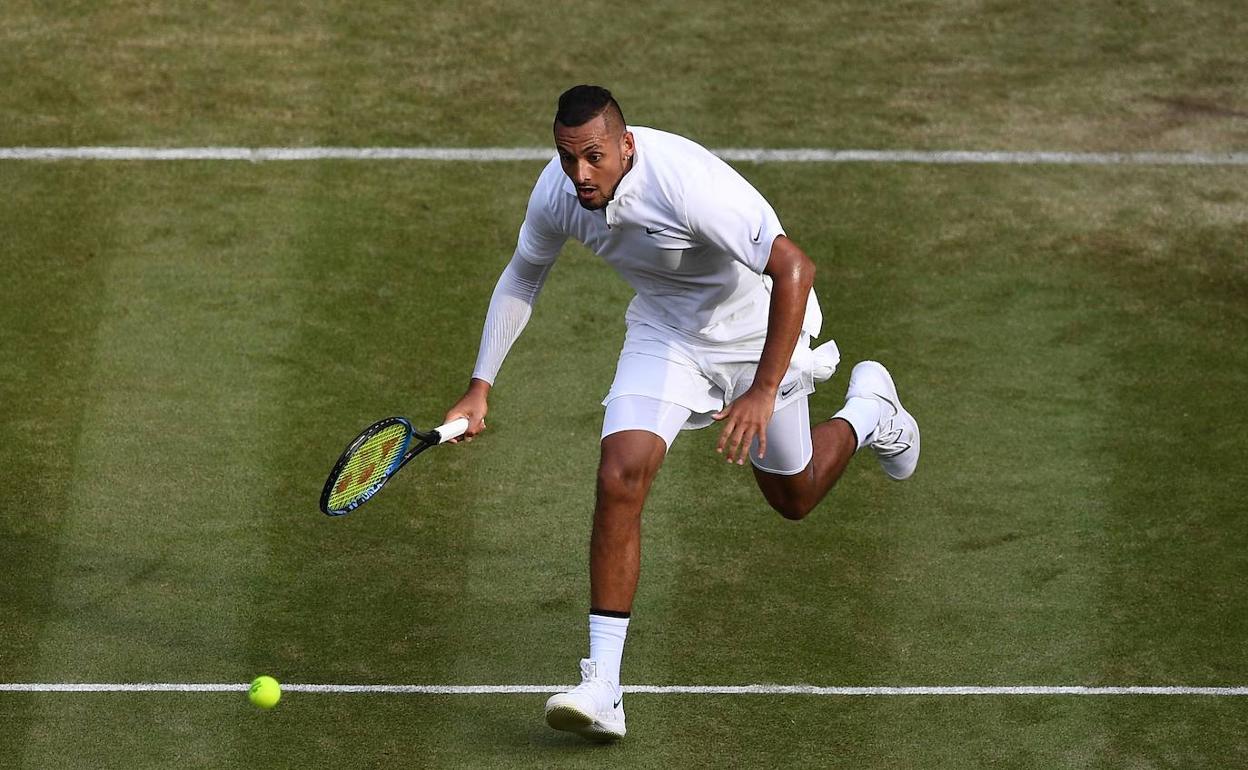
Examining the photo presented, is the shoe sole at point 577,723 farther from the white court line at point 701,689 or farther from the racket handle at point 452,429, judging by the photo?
the racket handle at point 452,429

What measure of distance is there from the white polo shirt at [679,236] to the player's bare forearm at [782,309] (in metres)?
0.05

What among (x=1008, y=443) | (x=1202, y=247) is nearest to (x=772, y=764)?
(x=1008, y=443)

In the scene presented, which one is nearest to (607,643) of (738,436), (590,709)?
(590,709)

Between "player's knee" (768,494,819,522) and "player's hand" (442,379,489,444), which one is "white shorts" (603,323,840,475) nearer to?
"player's knee" (768,494,819,522)

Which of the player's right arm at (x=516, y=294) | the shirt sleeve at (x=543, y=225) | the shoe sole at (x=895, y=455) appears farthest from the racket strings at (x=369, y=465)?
the shoe sole at (x=895, y=455)

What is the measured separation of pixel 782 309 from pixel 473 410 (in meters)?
1.13

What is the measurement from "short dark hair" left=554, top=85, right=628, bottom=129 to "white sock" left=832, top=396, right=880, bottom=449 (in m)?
1.85

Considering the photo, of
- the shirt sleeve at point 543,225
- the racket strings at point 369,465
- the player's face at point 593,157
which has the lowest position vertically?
the racket strings at point 369,465

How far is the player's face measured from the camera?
6504mm

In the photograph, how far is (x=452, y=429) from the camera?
6770 mm

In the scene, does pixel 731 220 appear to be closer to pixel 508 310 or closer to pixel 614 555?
pixel 508 310

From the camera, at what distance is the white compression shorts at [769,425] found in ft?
22.5

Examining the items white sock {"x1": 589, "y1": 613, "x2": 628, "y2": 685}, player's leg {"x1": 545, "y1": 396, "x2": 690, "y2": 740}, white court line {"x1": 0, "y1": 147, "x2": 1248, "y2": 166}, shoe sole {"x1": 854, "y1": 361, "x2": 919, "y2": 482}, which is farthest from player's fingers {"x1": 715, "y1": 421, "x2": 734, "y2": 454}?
white court line {"x1": 0, "y1": 147, "x2": 1248, "y2": 166}

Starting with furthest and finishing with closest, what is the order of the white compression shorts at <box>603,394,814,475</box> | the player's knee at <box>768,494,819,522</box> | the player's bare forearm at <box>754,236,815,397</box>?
the player's knee at <box>768,494,819,522</box> → the white compression shorts at <box>603,394,814,475</box> → the player's bare forearm at <box>754,236,815,397</box>
